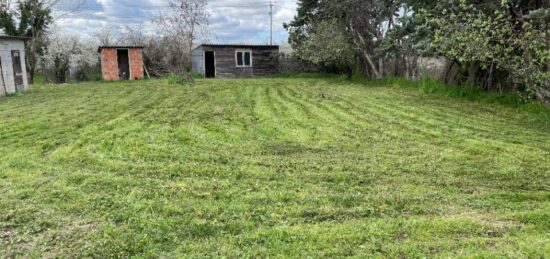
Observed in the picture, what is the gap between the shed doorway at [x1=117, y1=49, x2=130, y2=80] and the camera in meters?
24.8

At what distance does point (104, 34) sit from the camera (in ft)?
103

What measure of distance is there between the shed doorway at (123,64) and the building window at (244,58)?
6.33 metres

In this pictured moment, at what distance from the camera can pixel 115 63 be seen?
24000 millimetres

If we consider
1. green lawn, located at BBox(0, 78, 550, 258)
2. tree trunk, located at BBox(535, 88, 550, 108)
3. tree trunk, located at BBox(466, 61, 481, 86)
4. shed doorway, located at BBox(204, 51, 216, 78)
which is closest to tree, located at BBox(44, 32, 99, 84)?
shed doorway, located at BBox(204, 51, 216, 78)

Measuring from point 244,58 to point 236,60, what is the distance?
0.54 meters

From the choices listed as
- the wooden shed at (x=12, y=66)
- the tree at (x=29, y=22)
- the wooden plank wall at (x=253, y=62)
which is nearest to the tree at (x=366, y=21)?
the wooden plank wall at (x=253, y=62)

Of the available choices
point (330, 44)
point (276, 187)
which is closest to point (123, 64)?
point (330, 44)

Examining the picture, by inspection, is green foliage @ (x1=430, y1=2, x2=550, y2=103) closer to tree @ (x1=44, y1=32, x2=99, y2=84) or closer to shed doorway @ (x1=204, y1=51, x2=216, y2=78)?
shed doorway @ (x1=204, y1=51, x2=216, y2=78)

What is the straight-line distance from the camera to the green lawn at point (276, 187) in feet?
10.0

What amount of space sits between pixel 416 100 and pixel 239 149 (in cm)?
668

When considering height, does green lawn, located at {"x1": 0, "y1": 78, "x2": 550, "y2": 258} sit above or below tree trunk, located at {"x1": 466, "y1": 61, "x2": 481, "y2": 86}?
below

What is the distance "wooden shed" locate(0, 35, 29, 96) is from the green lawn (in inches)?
305

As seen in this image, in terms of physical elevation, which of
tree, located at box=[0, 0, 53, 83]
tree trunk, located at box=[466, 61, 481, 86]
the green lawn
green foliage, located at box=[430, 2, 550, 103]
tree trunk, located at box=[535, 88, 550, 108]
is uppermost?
tree, located at box=[0, 0, 53, 83]

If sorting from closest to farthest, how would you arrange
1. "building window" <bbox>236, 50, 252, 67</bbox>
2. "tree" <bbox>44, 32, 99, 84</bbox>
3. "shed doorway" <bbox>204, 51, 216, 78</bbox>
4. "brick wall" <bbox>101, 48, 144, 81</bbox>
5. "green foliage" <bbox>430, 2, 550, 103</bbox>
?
"green foliage" <bbox>430, 2, 550, 103</bbox> → "brick wall" <bbox>101, 48, 144, 81</bbox> → "tree" <bbox>44, 32, 99, 84</bbox> → "building window" <bbox>236, 50, 252, 67</bbox> → "shed doorway" <bbox>204, 51, 216, 78</bbox>
